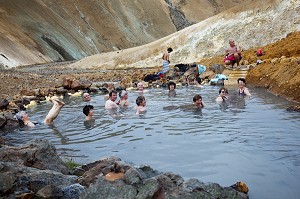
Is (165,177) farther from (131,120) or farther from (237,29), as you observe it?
(237,29)

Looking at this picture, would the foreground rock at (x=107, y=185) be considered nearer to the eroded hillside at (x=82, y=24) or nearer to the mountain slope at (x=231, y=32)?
the mountain slope at (x=231, y=32)

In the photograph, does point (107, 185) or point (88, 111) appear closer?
point (107, 185)

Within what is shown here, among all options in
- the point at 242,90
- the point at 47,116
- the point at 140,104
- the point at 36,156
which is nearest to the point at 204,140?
the point at 36,156

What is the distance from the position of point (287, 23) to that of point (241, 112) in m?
21.2

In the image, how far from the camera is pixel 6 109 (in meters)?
12.7

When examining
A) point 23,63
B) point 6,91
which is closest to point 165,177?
point 6,91

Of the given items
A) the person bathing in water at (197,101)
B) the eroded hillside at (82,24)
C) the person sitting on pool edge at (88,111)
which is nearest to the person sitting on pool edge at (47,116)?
the person sitting on pool edge at (88,111)

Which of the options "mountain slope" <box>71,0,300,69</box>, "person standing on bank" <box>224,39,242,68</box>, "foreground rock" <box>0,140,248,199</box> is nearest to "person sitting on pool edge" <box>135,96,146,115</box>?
"foreground rock" <box>0,140,248,199</box>

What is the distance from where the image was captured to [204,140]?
771 cm

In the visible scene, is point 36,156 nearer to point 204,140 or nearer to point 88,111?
point 204,140

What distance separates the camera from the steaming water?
5.51 metres

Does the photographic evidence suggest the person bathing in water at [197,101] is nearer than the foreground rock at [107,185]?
No

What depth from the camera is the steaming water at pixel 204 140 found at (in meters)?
5.51

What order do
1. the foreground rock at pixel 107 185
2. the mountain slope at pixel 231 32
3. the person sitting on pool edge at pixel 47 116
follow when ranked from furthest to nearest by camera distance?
1. the mountain slope at pixel 231 32
2. the person sitting on pool edge at pixel 47 116
3. the foreground rock at pixel 107 185
